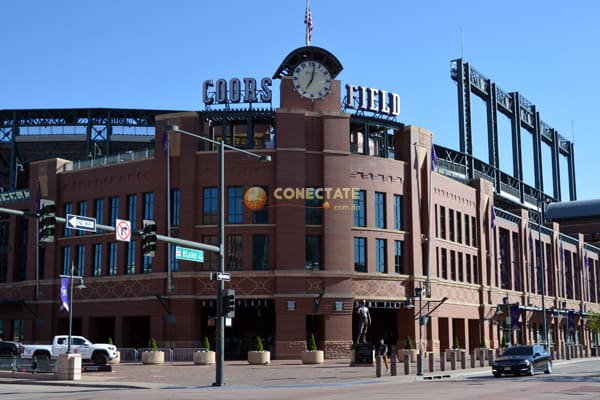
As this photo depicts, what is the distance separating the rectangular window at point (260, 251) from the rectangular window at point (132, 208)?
10903mm

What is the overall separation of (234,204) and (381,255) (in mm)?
11617

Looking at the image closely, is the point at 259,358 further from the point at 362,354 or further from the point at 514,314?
the point at 514,314

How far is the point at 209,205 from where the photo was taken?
56.3m

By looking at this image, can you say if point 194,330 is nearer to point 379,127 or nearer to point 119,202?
point 119,202

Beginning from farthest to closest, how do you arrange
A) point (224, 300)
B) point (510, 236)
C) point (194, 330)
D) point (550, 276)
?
1. point (550, 276)
2. point (510, 236)
3. point (194, 330)
4. point (224, 300)

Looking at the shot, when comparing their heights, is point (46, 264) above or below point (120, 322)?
above

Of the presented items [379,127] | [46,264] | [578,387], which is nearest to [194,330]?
[46,264]

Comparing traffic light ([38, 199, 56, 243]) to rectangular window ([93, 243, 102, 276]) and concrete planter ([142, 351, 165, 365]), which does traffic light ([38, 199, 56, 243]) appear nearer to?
concrete planter ([142, 351, 165, 365])

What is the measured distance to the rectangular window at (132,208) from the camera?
198 feet

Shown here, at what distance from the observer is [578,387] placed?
3084cm

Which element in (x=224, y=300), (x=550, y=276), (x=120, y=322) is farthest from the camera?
(x=550, y=276)

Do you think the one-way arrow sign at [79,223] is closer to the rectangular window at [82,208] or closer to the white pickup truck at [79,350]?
the white pickup truck at [79,350]

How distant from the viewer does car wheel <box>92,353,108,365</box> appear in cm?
4619

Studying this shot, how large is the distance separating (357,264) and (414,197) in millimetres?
7624
